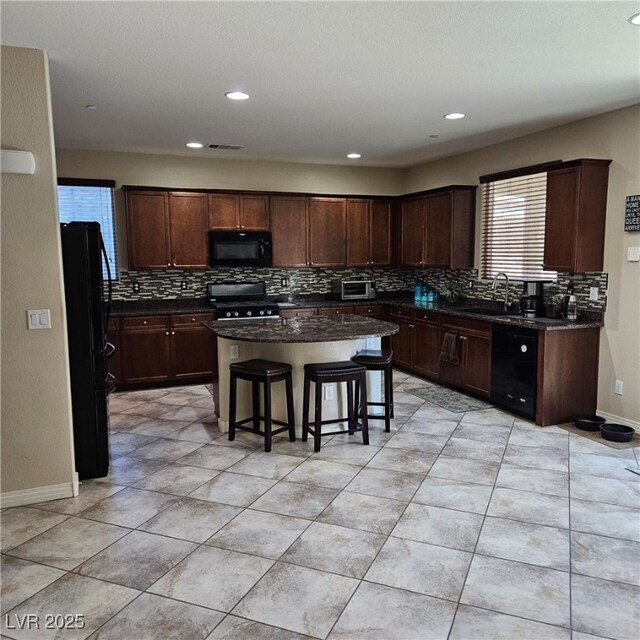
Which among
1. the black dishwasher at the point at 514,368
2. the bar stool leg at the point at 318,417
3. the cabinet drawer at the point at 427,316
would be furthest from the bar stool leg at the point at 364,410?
the cabinet drawer at the point at 427,316

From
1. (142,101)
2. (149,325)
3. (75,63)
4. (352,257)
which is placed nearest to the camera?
(75,63)

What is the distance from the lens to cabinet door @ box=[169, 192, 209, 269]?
619 centimetres

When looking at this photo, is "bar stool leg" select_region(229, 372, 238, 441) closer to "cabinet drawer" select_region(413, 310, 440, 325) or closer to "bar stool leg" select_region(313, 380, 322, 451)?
"bar stool leg" select_region(313, 380, 322, 451)

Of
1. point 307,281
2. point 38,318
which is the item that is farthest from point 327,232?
point 38,318

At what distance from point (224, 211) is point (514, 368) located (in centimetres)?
377

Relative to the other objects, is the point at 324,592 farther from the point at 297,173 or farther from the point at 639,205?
the point at 297,173

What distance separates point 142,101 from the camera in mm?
4016

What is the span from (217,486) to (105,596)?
1160 millimetres

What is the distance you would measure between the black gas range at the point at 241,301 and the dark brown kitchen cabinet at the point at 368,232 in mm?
1294

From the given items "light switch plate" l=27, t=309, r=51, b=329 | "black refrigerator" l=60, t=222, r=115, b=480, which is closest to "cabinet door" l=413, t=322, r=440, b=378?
"black refrigerator" l=60, t=222, r=115, b=480

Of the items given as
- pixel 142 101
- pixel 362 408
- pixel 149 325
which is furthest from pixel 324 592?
pixel 149 325

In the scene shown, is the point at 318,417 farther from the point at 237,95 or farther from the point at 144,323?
the point at 144,323

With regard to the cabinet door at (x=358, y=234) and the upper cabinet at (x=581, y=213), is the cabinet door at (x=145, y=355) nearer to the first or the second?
the cabinet door at (x=358, y=234)

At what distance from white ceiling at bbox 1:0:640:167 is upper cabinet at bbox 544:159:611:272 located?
19.4 inches
